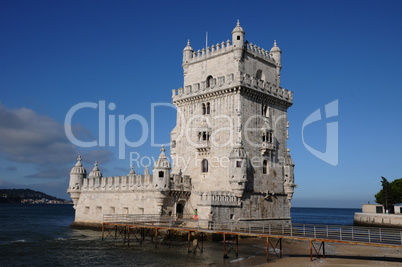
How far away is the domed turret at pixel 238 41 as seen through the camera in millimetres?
39125

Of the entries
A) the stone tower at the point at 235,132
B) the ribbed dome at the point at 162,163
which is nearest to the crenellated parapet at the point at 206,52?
the stone tower at the point at 235,132

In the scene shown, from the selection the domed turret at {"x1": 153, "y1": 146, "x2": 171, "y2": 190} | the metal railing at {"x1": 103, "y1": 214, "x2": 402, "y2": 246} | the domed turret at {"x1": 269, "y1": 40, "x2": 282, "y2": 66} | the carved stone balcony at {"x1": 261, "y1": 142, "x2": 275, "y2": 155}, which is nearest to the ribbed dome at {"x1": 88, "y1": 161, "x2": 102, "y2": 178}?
the metal railing at {"x1": 103, "y1": 214, "x2": 402, "y2": 246}

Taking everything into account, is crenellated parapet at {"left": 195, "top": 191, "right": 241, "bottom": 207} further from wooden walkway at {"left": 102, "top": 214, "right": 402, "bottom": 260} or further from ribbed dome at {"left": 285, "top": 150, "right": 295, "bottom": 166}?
ribbed dome at {"left": 285, "top": 150, "right": 295, "bottom": 166}

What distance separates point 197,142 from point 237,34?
11.6 meters

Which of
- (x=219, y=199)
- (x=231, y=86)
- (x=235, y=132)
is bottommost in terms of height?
(x=219, y=199)

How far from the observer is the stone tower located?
3712 cm

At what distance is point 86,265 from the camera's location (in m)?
27.6

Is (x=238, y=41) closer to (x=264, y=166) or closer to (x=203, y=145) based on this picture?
(x=203, y=145)

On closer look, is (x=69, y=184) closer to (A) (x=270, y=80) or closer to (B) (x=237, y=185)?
(B) (x=237, y=185)

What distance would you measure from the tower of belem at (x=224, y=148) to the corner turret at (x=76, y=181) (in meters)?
4.93

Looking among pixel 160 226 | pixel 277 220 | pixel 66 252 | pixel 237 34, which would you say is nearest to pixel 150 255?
pixel 160 226

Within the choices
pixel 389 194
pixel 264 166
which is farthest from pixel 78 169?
pixel 389 194

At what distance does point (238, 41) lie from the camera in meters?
39.4

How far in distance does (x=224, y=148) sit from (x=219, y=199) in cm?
562
